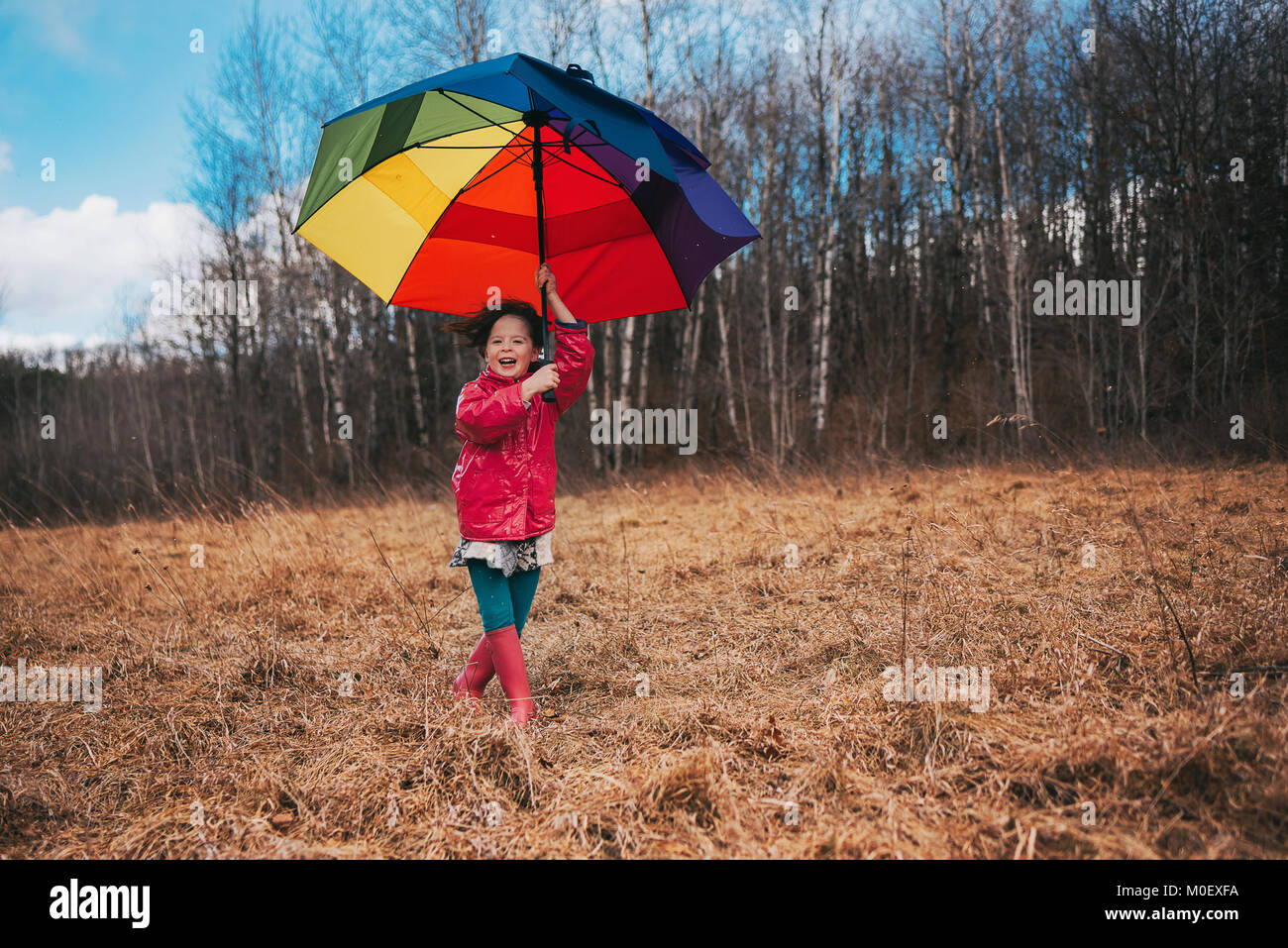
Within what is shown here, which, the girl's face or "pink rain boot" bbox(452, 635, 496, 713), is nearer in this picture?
the girl's face

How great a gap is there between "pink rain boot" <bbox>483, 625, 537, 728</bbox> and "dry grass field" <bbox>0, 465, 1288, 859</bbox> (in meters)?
0.11

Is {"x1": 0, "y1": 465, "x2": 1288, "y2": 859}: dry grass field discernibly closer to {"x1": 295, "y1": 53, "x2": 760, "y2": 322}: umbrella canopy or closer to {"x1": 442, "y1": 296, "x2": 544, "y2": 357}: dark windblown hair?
{"x1": 442, "y1": 296, "x2": 544, "y2": 357}: dark windblown hair

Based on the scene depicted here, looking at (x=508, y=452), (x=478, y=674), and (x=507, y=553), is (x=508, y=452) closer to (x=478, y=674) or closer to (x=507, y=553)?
(x=507, y=553)

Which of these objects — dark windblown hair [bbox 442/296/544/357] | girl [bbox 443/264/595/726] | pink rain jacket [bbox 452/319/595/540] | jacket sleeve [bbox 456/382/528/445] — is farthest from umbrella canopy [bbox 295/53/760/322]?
jacket sleeve [bbox 456/382/528/445]

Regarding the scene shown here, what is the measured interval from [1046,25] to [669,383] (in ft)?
44.3

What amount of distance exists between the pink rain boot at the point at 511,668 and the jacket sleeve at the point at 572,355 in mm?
941

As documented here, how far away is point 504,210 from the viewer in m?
3.20

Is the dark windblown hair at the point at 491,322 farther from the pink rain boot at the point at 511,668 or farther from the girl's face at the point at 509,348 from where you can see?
the pink rain boot at the point at 511,668

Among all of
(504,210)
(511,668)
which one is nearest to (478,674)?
(511,668)

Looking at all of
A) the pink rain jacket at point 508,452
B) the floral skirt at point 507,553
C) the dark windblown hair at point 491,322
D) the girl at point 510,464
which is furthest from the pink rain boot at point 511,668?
the dark windblown hair at point 491,322

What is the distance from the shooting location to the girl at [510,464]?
2.62m

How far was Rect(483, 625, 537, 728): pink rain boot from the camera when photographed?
2.77 m
